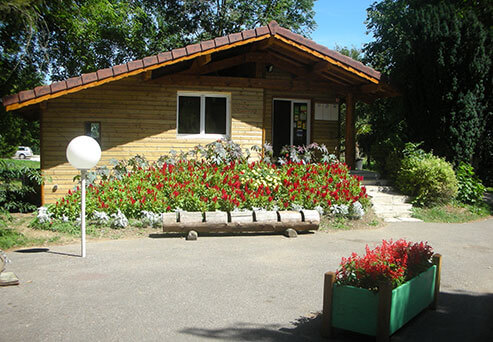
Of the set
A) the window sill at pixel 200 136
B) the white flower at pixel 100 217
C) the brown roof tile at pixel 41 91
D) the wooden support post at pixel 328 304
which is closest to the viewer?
Answer: the wooden support post at pixel 328 304

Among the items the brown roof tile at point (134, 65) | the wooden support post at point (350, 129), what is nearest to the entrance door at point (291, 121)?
the wooden support post at point (350, 129)

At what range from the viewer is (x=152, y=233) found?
9.06m

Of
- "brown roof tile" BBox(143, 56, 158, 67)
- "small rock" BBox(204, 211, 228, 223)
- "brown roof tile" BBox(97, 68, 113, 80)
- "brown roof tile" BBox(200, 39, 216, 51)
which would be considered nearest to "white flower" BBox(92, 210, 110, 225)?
"small rock" BBox(204, 211, 228, 223)

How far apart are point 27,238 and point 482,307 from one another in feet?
24.8

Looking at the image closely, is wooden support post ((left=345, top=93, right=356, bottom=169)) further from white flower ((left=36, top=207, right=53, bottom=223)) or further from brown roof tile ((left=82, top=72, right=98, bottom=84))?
white flower ((left=36, top=207, right=53, bottom=223))

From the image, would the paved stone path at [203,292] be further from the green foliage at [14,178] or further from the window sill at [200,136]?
Result: the window sill at [200,136]

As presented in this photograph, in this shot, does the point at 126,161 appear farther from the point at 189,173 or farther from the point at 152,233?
the point at 152,233

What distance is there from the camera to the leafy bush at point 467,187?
12523mm

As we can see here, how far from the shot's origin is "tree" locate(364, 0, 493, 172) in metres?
12.3


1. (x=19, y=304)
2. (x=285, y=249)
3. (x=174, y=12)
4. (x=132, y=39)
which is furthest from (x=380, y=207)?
(x=174, y=12)

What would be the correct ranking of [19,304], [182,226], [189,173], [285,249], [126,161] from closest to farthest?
[19,304]
[285,249]
[182,226]
[189,173]
[126,161]

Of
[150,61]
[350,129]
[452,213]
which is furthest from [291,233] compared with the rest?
[350,129]

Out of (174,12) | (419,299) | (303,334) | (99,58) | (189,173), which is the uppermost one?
(174,12)

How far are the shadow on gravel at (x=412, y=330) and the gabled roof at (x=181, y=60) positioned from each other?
8.30 meters
